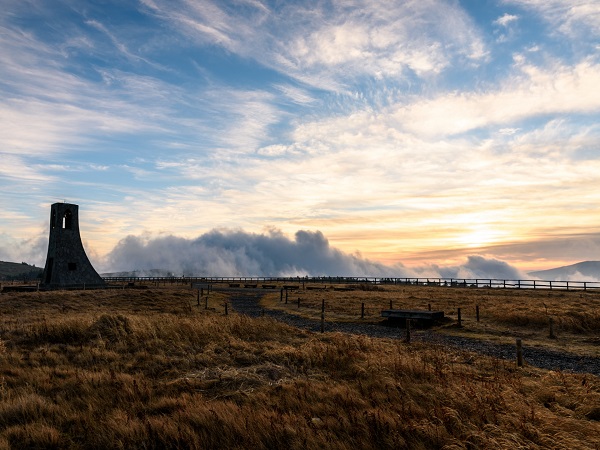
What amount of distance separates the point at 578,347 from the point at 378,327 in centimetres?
1010

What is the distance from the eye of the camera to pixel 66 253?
159ft

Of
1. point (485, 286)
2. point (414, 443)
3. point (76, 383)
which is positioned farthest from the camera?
point (485, 286)

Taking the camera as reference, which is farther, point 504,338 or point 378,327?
point 378,327

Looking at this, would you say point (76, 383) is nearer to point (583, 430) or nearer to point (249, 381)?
point (249, 381)

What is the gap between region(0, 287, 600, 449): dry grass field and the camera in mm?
6234

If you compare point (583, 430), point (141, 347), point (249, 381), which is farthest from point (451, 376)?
point (141, 347)

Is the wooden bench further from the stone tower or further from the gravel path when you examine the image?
the stone tower

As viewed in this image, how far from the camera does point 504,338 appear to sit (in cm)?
2003

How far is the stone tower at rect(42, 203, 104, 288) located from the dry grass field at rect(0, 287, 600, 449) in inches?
1460

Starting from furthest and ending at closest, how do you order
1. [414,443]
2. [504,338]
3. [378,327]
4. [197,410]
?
[378,327], [504,338], [197,410], [414,443]

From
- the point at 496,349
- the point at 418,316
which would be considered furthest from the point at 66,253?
the point at 496,349

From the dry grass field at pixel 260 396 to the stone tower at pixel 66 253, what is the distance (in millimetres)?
37096

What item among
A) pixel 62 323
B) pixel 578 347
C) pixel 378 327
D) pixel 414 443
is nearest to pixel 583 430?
pixel 414 443

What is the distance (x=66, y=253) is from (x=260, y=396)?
4879cm
